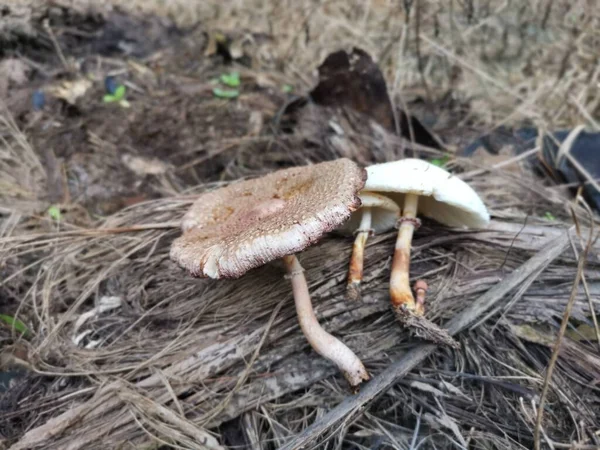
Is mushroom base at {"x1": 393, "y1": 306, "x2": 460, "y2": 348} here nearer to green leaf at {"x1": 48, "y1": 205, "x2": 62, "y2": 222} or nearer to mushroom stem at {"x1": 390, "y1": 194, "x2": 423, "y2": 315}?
mushroom stem at {"x1": 390, "y1": 194, "x2": 423, "y2": 315}

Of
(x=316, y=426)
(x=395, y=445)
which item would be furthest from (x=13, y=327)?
(x=395, y=445)

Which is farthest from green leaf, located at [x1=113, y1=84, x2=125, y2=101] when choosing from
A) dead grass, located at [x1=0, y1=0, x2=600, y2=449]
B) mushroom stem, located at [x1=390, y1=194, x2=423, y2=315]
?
mushroom stem, located at [x1=390, y1=194, x2=423, y2=315]

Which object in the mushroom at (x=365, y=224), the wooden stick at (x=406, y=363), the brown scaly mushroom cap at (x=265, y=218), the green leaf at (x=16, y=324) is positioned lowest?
the green leaf at (x=16, y=324)

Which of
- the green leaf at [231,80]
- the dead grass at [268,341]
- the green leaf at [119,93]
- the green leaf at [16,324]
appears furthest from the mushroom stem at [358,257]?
the green leaf at [119,93]

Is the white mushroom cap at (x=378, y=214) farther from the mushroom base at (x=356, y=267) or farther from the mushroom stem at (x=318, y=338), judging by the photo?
the mushroom stem at (x=318, y=338)

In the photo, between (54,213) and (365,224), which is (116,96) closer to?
(54,213)
